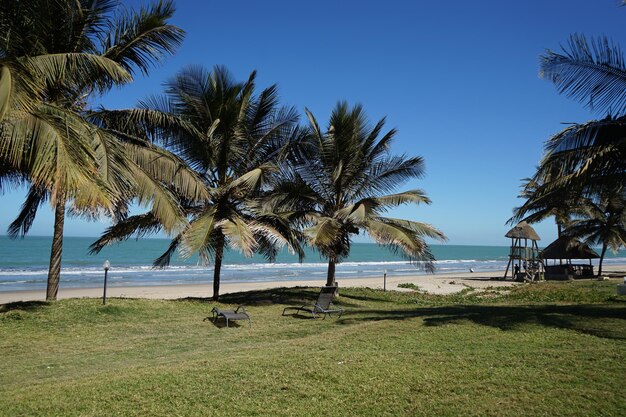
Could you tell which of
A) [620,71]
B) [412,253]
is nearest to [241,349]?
[412,253]

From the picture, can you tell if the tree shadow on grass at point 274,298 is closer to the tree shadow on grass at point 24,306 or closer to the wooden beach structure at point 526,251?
the tree shadow on grass at point 24,306

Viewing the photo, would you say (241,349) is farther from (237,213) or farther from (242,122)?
(242,122)

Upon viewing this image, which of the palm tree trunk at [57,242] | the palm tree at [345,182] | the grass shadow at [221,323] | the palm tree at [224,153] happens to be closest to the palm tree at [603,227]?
the palm tree at [345,182]

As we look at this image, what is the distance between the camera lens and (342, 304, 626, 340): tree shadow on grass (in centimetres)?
862

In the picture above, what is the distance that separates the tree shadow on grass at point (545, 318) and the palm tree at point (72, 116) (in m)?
5.57

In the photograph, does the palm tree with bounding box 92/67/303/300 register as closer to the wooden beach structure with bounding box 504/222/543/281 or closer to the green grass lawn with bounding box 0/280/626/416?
the green grass lawn with bounding box 0/280/626/416

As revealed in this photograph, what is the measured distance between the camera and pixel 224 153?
14.4 m

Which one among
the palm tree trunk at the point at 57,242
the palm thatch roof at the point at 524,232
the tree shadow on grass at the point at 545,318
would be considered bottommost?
the tree shadow on grass at the point at 545,318

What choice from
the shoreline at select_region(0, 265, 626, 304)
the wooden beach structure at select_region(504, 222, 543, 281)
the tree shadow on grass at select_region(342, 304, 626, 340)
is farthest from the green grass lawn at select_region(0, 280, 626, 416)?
the wooden beach structure at select_region(504, 222, 543, 281)

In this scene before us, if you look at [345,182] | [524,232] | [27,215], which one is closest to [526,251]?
[524,232]

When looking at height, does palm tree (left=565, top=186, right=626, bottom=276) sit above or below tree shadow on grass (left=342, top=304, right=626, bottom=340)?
above

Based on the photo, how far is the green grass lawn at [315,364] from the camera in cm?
477

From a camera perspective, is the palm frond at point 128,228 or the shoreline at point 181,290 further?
the shoreline at point 181,290

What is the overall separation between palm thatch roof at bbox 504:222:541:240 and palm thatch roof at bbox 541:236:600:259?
82.8 inches
